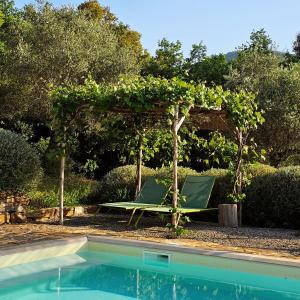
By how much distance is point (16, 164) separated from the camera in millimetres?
9883

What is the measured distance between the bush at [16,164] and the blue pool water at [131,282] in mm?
3580

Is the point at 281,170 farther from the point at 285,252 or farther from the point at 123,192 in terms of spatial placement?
the point at 123,192

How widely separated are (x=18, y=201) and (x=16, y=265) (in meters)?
4.01

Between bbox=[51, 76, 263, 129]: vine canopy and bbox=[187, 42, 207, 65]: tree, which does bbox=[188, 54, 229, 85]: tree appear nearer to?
bbox=[187, 42, 207, 65]: tree

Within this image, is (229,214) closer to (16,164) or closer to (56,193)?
(16,164)

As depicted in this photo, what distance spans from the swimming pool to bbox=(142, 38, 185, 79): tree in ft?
53.0

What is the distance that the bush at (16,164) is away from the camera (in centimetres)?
971

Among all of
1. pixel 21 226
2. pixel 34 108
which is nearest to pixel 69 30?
pixel 34 108

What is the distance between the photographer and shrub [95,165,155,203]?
11.4 meters

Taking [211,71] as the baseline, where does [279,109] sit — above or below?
below

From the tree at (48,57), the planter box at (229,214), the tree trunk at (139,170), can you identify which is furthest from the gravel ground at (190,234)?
the tree at (48,57)

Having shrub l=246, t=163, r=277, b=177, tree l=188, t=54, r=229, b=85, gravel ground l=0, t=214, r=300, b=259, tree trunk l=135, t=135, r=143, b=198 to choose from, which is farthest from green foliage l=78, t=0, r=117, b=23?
gravel ground l=0, t=214, r=300, b=259

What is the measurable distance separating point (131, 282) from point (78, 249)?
132 centimetres

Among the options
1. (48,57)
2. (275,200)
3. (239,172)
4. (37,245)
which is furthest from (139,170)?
(48,57)
